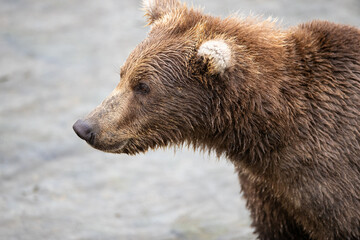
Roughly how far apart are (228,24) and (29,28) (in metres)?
7.39

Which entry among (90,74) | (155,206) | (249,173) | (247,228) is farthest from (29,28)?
(249,173)

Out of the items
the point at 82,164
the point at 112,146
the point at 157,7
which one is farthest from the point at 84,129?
the point at 82,164

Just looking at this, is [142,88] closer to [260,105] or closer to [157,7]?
[157,7]

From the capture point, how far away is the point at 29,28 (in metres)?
12.2

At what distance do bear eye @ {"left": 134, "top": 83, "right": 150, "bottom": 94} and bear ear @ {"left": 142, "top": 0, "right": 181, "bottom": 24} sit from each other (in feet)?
3.01

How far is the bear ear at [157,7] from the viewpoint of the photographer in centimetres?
628

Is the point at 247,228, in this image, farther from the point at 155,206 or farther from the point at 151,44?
the point at 151,44

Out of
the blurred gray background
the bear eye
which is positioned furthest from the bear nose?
the blurred gray background

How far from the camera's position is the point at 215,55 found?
209 inches

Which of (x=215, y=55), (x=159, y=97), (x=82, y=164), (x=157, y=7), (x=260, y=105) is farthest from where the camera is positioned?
(x=82, y=164)

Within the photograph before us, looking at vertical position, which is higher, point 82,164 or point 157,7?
point 82,164

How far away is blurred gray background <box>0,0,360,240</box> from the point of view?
25.7 feet

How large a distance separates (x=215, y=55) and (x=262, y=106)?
2.37 feet

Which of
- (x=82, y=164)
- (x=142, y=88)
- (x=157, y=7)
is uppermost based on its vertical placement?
(x=82, y=164)
